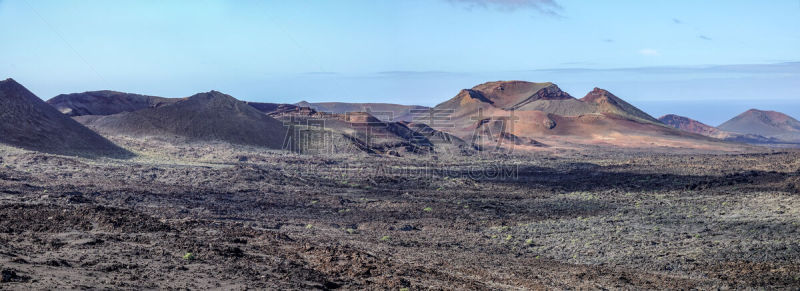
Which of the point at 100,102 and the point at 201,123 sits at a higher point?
the point at 100,102

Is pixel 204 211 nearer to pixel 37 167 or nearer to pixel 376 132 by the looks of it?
pixel 37 167

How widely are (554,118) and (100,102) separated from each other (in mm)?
53726

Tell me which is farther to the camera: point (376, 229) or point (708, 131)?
point (708, 131)

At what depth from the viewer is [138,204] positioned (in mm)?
20125

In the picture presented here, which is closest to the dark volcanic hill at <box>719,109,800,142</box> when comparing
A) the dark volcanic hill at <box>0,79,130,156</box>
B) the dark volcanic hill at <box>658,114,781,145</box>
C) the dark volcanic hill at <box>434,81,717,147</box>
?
the dark volcanic hill at <box>658,114,781,145</box>

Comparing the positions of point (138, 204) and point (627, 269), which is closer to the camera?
point (627, 269)

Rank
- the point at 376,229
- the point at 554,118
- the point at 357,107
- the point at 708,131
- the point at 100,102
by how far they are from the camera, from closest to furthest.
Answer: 1. the point at 376,229
2. the point at 100,102
3. the point at 554,118
4. the point at 708,131
5. the point at 357,107

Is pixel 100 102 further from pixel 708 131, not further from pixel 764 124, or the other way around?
pixel 764 124

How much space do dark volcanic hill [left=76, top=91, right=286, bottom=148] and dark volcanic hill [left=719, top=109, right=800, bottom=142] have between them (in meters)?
105

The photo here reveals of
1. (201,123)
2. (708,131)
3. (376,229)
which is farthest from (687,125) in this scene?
(376,229)

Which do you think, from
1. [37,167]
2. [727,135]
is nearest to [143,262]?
[37,167]

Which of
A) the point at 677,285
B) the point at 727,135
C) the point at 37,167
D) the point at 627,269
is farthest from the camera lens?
the point at 727,135

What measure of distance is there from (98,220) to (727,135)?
114 m

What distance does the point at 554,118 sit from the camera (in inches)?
3504
